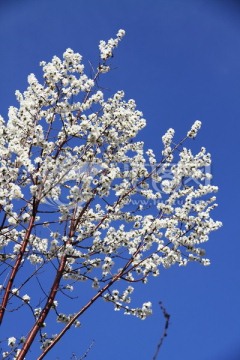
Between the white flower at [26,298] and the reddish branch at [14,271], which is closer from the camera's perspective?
the reddish branch at [14,271]

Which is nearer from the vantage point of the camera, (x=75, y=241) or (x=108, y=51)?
(x=75, y=241)

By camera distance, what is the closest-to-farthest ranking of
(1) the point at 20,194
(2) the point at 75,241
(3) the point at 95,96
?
1. (1) the point at 20,194
2. (2) the point at 75,241
3. (3) the point at 95,96

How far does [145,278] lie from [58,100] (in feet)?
9.62

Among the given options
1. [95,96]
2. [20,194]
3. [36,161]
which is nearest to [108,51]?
[95,96]

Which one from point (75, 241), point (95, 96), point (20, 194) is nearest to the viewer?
point (20, 194)

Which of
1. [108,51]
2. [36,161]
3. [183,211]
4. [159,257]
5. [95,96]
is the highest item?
[108,51]

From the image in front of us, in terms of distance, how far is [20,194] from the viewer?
18.5 ft

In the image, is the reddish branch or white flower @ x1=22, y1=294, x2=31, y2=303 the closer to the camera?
the reddish branch

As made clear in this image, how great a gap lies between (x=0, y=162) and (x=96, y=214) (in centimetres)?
153

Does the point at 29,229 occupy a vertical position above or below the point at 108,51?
below

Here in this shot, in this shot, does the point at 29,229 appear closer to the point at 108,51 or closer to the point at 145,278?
the point at 145,278

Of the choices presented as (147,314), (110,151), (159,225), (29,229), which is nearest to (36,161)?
(29,229)

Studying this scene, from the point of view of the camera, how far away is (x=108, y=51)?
6.75m

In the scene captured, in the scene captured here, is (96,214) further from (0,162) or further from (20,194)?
(0,162)
